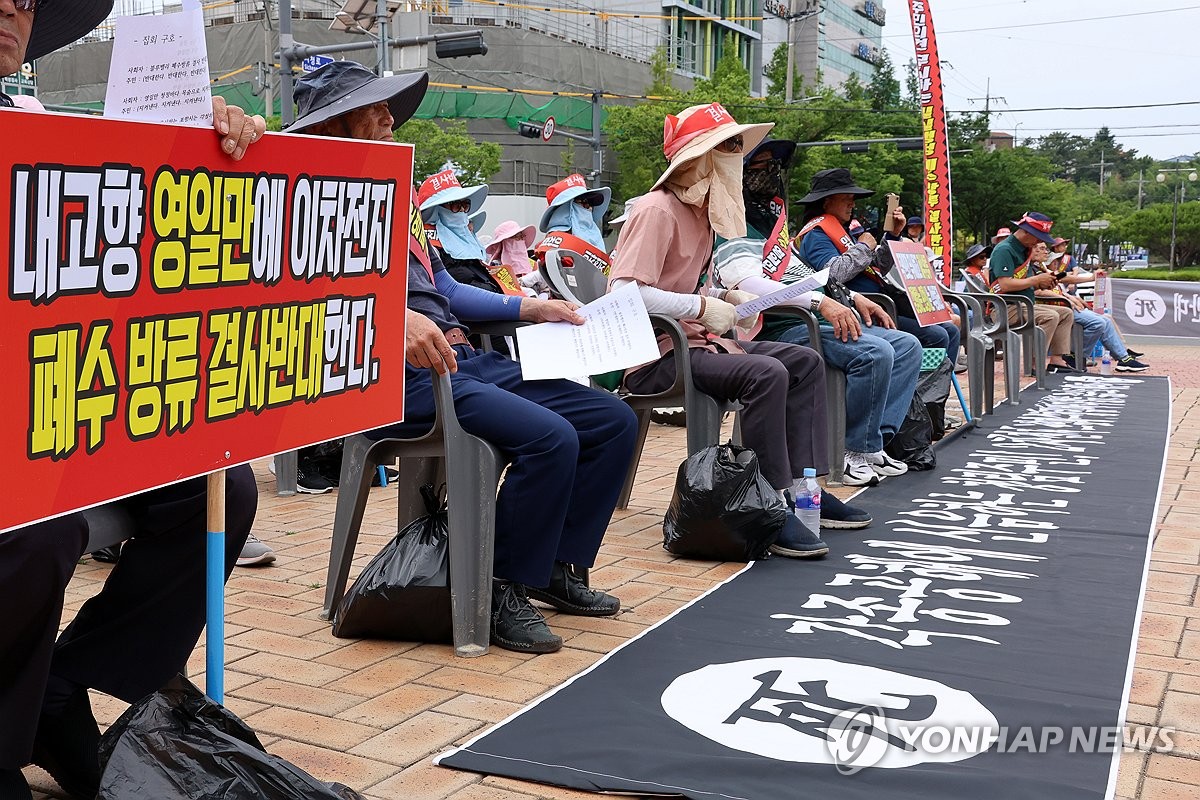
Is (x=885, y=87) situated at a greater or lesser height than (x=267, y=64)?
greater

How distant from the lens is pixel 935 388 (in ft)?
25.3

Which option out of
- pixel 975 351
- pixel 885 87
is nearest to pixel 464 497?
pixel 975 351

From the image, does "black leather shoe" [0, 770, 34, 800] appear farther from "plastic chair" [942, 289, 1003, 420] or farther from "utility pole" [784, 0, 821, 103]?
"utility pole" [784, 0, 821, 103]

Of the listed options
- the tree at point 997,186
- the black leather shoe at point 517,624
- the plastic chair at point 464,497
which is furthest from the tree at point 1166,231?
the plastic chair at point 464,497

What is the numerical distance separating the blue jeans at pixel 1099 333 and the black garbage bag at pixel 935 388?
261 inches

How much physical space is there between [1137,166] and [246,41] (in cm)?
10081

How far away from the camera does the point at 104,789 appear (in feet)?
6.33

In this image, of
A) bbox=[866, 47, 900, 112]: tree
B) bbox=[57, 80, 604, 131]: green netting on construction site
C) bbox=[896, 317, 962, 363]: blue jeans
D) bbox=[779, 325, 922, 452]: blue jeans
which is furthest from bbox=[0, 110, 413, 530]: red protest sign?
bbox=[866, 47, 900, 112]: tree

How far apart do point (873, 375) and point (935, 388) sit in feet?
5.85

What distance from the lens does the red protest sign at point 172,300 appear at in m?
1.81

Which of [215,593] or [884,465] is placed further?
[884,465]

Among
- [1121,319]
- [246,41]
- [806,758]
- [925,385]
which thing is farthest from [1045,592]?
[246,41]

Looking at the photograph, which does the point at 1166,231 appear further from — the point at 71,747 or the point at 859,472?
the point at 71,747

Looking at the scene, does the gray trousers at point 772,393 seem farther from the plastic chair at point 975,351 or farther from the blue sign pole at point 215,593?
the plastic chair at point 975,351
